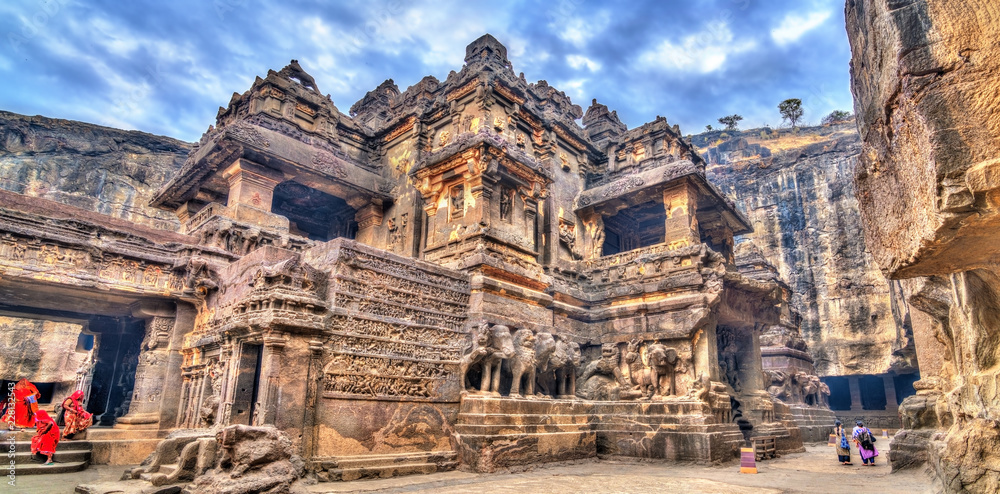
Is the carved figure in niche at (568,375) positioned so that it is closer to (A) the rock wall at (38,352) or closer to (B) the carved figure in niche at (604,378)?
(B) the carved figure in niche at (604,378)

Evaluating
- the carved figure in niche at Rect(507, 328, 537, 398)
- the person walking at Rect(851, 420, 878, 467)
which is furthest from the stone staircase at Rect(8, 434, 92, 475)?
Answer: the person walking at Rect(851, 420, 878, 467)

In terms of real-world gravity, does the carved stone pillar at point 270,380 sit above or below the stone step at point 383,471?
above

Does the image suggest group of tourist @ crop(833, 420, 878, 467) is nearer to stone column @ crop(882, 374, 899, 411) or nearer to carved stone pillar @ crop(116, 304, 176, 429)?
carved stone pillar @ crop(116, 304, 176, 429)

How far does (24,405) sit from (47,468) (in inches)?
83.0

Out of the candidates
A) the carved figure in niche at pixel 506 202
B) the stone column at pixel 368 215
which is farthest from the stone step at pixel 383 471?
the stone column at pixel 368 215

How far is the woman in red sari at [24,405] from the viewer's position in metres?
10.7

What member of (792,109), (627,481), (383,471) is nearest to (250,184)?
(383,471)

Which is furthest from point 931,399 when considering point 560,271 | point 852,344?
point 852,344

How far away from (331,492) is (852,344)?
104 ft

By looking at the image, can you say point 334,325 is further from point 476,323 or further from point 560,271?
point 560,271

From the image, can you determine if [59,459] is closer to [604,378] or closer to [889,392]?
[604,378]

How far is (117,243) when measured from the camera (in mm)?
11719

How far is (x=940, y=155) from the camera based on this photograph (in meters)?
2.37

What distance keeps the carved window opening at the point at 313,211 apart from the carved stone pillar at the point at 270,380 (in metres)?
9.35
